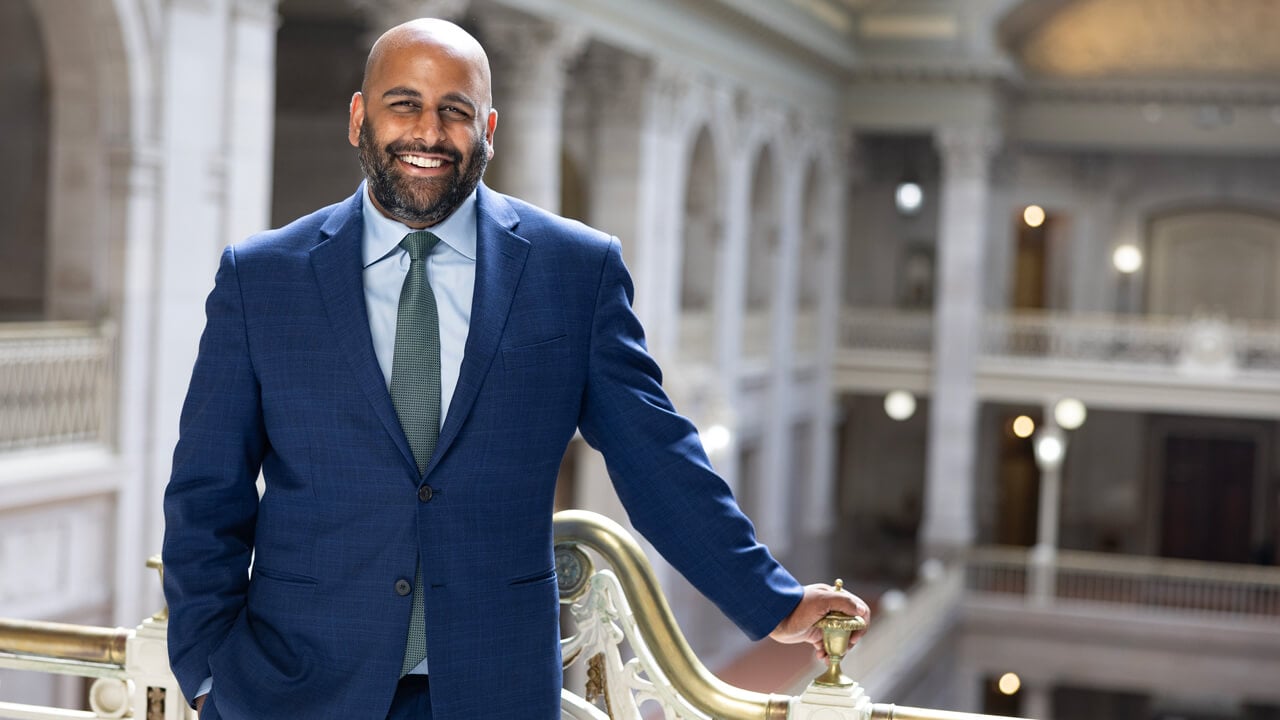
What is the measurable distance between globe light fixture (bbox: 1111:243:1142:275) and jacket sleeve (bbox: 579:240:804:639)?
90.8ft

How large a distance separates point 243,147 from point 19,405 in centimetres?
247

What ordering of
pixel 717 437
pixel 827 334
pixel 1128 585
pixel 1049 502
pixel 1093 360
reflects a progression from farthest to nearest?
pixel 827 334 → pixel 1093 360 → pixel 1128 585 → pixel 1049 502 → pixel 717 437

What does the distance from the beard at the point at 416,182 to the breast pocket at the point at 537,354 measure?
0.25 metres

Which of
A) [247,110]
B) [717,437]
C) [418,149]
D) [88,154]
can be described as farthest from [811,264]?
[418,149]

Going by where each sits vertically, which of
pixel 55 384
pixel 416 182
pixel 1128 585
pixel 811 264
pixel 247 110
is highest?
pixel 247 110

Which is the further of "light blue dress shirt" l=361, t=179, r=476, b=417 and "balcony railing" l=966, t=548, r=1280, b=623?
"balcony railing" l=966, t=548, r=1280, b=623

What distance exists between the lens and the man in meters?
2.48

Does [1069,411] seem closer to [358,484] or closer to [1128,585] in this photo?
[1128,585]

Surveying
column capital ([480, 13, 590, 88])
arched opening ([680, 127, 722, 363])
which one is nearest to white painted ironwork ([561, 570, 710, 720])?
column capital ([480, 13, 590, 88])

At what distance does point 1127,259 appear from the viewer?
28.9m

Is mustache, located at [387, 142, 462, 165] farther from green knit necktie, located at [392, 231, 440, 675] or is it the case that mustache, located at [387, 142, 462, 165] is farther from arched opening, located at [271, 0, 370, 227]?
arched opening, located at [271, 0, 370, 227]

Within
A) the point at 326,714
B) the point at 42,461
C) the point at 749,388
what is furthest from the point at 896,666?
the point at 326,714

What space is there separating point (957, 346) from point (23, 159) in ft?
53.7

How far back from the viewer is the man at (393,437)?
8.13 ft
